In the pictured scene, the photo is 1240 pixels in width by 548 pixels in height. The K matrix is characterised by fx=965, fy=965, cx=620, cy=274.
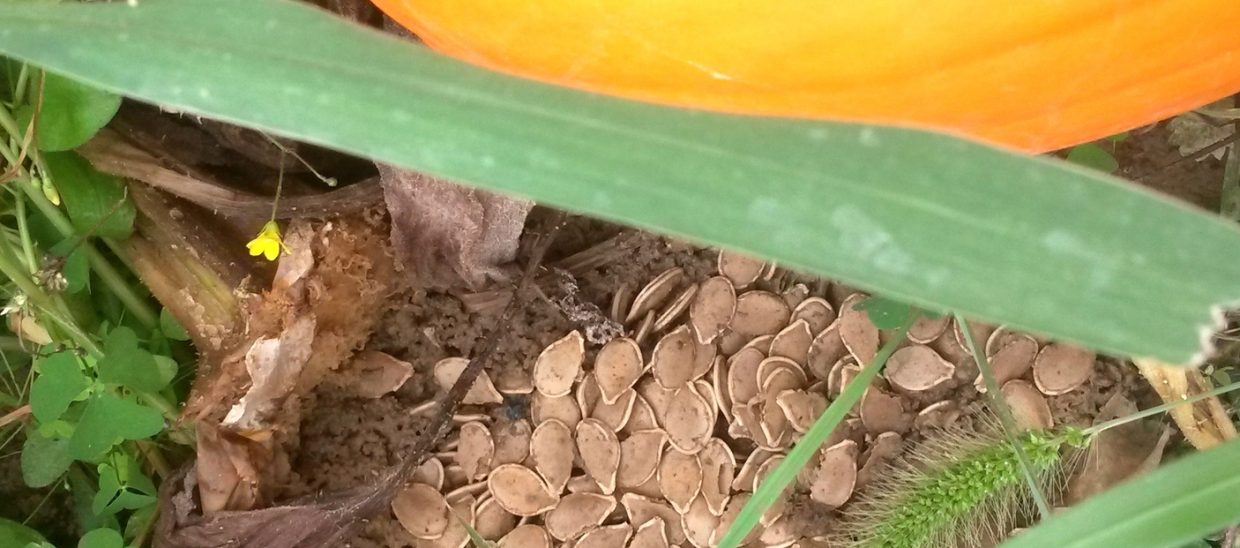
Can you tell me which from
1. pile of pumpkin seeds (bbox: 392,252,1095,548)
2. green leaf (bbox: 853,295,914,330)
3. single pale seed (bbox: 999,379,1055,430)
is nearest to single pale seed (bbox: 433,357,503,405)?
pile of pumpkin seeds (bbox: 392,252,1095,548)

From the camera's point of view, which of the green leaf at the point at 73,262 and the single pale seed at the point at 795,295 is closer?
the green leaf at the point at 73,262

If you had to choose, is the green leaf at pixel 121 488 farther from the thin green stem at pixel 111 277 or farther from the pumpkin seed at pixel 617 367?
the pumpkin seed at pixel 617 367

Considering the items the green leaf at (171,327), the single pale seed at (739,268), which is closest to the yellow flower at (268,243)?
the green leaf at (171,327)

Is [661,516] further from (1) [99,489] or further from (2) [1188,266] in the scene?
(2) [1188,266]

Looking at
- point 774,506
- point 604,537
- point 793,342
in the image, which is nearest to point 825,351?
Result: point 793,342

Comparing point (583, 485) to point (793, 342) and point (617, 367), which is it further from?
point (793, 342)

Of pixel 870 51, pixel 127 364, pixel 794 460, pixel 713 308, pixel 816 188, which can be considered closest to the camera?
pixel 816 188

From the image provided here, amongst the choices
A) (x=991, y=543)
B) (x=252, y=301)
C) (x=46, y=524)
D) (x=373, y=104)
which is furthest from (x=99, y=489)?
(x=991, y=543)
